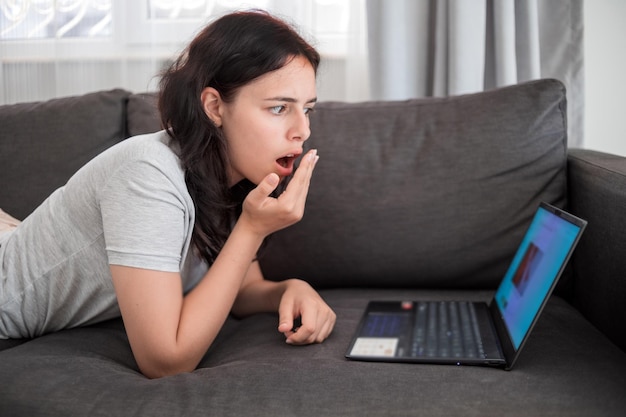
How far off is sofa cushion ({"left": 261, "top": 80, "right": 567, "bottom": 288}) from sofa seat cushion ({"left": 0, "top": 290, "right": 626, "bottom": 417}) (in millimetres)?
390

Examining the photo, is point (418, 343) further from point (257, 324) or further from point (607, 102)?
point (607, 102)

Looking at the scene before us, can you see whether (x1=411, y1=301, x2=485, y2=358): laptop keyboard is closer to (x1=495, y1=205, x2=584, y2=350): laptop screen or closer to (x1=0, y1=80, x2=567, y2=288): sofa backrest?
(x1=495, y1=205, x2=584, y2=350): laptop screen

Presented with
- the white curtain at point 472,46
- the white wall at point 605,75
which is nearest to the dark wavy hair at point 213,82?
the white curtain at point 472,46

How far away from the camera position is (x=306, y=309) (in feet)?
3.87

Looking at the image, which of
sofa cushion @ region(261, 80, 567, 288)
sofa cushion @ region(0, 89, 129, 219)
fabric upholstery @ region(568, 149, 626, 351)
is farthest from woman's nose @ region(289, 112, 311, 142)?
sofa cushion @ region(0, 89, 129, 219)

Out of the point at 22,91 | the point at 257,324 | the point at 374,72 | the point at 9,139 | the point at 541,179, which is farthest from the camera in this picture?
the point at 22,91

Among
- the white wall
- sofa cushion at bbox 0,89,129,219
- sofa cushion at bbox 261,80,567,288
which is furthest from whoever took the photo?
the white wall

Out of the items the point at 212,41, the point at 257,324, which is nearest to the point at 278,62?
the point at 212,41

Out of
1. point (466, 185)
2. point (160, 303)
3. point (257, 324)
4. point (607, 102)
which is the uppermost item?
point (607, 102)

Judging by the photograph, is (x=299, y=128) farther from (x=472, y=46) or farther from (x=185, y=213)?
(x=472, y=46)

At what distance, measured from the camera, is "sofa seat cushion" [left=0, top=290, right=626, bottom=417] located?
0.90 m

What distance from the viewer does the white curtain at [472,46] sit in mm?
1977

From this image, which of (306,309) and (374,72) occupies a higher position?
(374,72)

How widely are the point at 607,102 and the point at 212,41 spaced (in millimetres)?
1404
